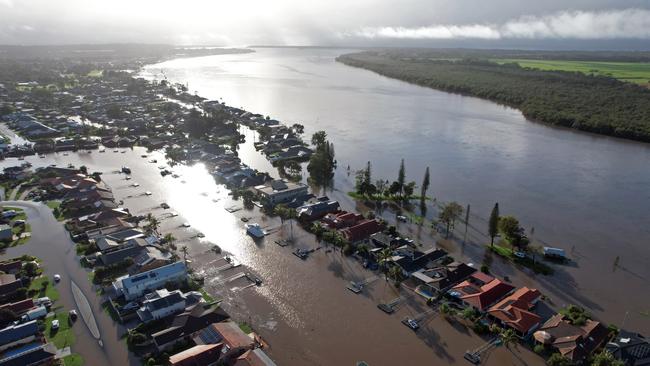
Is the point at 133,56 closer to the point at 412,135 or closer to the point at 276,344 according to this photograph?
the point at 412,135

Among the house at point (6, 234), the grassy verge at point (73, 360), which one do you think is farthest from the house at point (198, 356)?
the house at point (6, 234)

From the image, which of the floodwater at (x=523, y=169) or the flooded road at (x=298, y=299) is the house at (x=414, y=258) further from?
the floodwater at (x=523, y=169)

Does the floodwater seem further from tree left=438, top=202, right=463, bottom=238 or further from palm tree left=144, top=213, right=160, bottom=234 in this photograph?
palm tree left=144, top=213, right=160, bottom=234

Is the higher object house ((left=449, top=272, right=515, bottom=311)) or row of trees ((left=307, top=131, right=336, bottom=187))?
row of trees ((left=307, top=131, right=336, bottom=187))

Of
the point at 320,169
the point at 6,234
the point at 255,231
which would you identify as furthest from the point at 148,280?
the point at 320,169

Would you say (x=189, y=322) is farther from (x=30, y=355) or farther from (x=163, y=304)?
(x=30, y=355)


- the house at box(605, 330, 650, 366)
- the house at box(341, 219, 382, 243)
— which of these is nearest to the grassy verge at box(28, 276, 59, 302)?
the house at box(341, 219, 382, 243)
